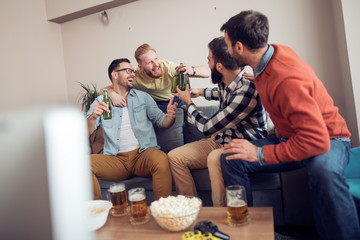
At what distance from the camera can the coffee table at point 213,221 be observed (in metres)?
1.11

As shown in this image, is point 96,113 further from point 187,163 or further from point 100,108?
point 187,163

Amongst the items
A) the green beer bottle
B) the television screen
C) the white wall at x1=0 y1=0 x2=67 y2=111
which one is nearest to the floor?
the green beer bottle

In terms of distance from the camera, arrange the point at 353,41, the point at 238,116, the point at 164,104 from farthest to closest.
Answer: the point at 164,104 → the point at 353,41 → the point at 238,116

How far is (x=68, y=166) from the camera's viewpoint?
288 cm

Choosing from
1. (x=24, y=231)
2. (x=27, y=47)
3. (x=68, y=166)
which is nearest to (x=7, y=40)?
(x=27, y=47)

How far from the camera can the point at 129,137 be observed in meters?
2.38

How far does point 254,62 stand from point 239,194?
731mm

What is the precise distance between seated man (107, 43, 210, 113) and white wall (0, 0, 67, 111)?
1.20 meters

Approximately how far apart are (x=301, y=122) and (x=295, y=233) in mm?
929

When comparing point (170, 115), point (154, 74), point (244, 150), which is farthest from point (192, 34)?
point (244, 150)

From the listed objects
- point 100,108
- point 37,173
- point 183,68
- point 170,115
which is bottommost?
point 37,173

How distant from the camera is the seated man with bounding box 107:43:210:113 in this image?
2.59 m

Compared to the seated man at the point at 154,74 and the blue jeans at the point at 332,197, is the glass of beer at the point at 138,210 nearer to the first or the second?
the blue jeans at the point at 332,197

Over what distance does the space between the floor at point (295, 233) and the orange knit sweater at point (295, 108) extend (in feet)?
2.21
